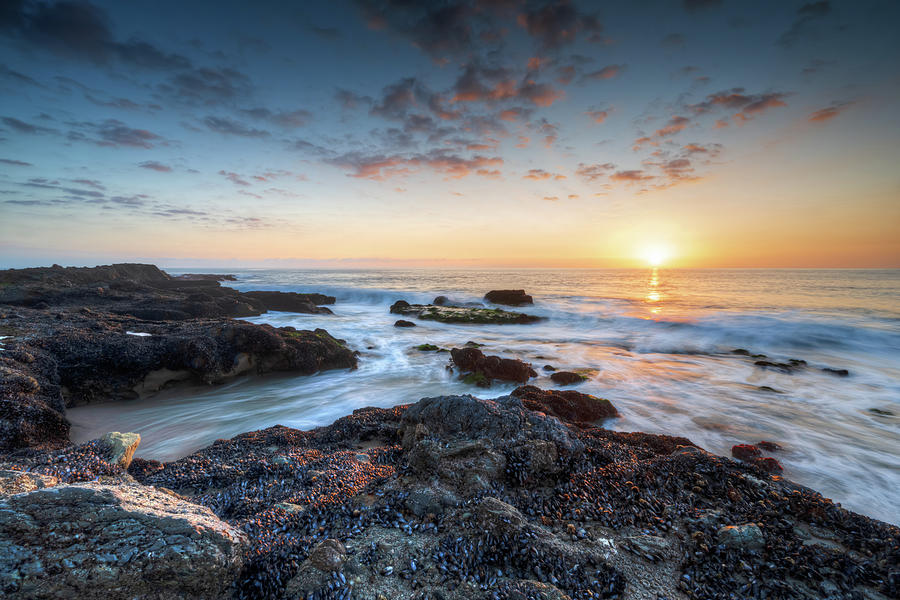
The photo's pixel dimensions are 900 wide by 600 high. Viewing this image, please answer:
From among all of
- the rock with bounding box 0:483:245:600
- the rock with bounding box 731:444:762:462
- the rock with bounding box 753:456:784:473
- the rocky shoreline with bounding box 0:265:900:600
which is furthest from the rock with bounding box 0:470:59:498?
the rock with bounding box 731:444:762:462

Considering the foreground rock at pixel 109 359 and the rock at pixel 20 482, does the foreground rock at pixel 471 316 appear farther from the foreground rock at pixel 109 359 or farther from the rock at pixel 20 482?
the rock at pixel 20 482

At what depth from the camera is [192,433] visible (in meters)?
7.74

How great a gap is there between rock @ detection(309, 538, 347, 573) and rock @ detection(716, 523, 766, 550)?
11.8 feet

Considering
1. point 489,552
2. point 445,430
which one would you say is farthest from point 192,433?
point 489,552

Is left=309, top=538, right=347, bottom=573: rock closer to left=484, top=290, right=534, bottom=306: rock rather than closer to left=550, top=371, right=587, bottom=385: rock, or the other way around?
left=550, top=371, right=587, bottom=385: rock

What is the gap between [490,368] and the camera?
37.8 ft

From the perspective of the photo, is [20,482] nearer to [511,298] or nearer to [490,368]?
[490,368]

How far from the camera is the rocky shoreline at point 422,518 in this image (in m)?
2.51

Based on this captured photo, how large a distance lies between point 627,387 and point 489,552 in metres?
10.1

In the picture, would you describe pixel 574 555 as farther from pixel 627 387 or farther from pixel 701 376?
pixel 701 376

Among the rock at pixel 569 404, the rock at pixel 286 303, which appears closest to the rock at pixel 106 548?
the rock at pixel 569 404

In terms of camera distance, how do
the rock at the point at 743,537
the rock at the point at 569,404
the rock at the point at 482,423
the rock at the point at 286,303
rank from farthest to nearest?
the rock at the point at 286,303 < the rock at the point at 569,404 < the rock at the point at 482,423 < the rock at the point at 743,537

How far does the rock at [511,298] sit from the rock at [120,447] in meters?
30.4

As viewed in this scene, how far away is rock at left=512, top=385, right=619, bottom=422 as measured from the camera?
313 inches
